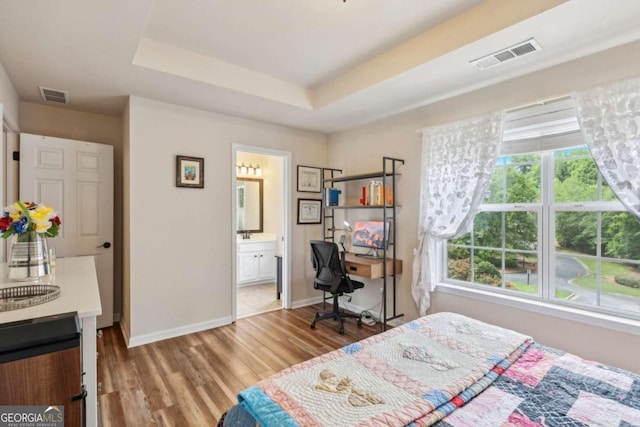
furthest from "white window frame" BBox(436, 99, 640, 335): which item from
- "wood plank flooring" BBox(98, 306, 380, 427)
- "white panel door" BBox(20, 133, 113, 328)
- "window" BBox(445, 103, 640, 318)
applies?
"white panel door" BBox(20, 133, 113, 328)

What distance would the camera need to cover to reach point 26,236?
169 cm

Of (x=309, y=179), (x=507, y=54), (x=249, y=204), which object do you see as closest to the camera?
(x=507, y=54)

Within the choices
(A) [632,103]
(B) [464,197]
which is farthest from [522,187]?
(A) [632,103]

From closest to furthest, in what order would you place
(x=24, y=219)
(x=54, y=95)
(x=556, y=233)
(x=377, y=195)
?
(x=24, y=219) < (x=556, y=233) < (x=54, y=95) < (x=377, y=195)

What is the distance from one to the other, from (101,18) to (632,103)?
3200 millimetres

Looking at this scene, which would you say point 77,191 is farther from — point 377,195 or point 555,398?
point 555,398

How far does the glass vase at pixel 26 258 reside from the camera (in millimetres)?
1670

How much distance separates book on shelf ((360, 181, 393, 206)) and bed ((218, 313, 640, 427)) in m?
1.92

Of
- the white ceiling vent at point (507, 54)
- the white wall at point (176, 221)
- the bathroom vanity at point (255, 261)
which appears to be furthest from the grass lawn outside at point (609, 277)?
the bathroom vanity at point (255, 261)

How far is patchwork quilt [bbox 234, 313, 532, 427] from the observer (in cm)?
105

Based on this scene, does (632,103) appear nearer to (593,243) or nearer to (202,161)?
(593,243)

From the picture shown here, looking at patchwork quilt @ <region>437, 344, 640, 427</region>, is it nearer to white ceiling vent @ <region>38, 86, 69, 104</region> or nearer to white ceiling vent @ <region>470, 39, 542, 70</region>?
Answer: white ceiling vent @ <region>470, 39, 542, 70</region>

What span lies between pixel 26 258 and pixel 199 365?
1.47 m

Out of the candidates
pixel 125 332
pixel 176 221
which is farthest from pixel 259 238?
pixel 125 332
